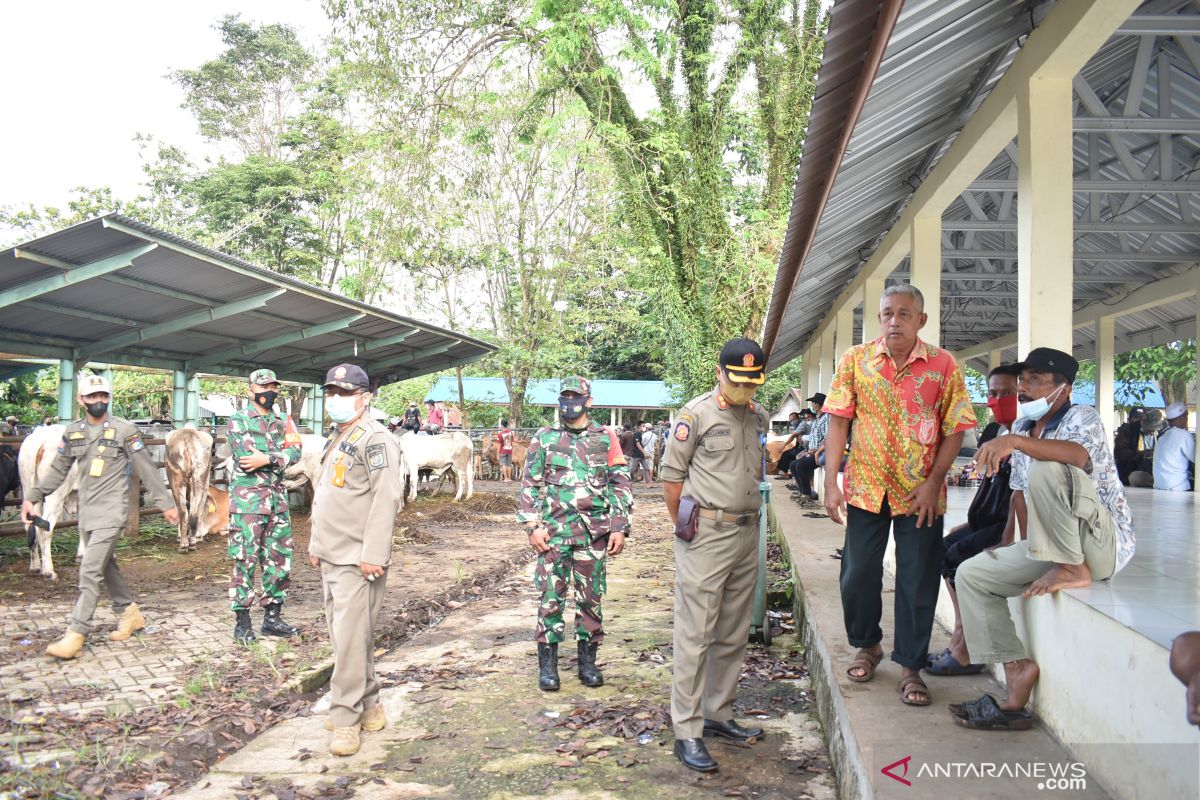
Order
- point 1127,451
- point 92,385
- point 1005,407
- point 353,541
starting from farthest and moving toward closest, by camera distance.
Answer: point 1127,451, point 92,385, point 1005,407, point 353,541

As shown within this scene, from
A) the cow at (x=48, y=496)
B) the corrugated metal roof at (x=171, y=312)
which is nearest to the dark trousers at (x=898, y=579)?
the corrugated metal roof at (x=171, y=312)

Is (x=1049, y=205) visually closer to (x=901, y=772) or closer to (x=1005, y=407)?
(x=1005, y=407)

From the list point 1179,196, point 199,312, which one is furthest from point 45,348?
point 1179,196

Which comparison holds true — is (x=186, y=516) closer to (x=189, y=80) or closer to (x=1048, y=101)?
(x=1048, y=101)

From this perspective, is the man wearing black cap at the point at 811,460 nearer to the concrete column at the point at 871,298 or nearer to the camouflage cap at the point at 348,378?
the concrete column at the point at 871,298

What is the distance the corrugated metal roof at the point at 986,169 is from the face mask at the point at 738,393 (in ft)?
4.93

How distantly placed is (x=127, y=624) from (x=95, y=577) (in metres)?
0.58

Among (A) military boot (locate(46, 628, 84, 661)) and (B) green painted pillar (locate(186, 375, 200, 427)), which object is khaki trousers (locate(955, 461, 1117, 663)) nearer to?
(A) military boot (locate(46, 628, 84, 661))

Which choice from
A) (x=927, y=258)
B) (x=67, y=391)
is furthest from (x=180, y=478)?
(x=927, y=258)

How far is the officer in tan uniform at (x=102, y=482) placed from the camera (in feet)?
21.2

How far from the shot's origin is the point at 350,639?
475cm

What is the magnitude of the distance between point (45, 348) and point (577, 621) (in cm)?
834

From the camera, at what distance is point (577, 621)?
5852 mm

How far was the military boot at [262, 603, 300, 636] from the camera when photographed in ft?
22.7
